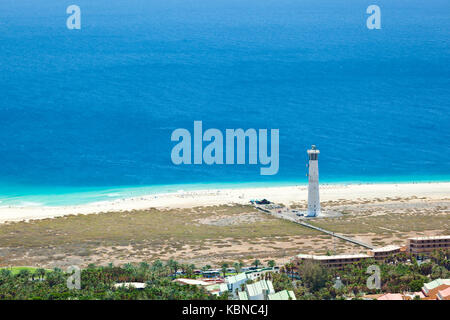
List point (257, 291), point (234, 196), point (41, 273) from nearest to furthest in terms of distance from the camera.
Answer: point (257, 291), point (41, 273), point (234, 196)

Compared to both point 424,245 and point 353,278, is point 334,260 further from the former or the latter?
point 424,245

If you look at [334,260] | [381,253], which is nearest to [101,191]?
[381,253]

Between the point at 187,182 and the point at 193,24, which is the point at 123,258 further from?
the point at 193,24

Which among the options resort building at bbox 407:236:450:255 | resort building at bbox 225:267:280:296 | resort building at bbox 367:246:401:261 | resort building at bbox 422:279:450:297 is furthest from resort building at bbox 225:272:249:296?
resort building at bbox 407:236:450:255

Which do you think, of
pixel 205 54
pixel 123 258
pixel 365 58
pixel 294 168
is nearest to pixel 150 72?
pixel 205 54

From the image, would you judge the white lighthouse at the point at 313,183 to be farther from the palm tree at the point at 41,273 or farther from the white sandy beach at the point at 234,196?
the palm tree at the point at 41,273

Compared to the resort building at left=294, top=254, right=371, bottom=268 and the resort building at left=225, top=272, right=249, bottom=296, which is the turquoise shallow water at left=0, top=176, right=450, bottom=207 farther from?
the resort building at left=225, top=272, right=249, bottom=296

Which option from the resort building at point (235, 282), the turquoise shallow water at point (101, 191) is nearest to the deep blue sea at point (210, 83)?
the turquoise shallow water at point (101, 191)
